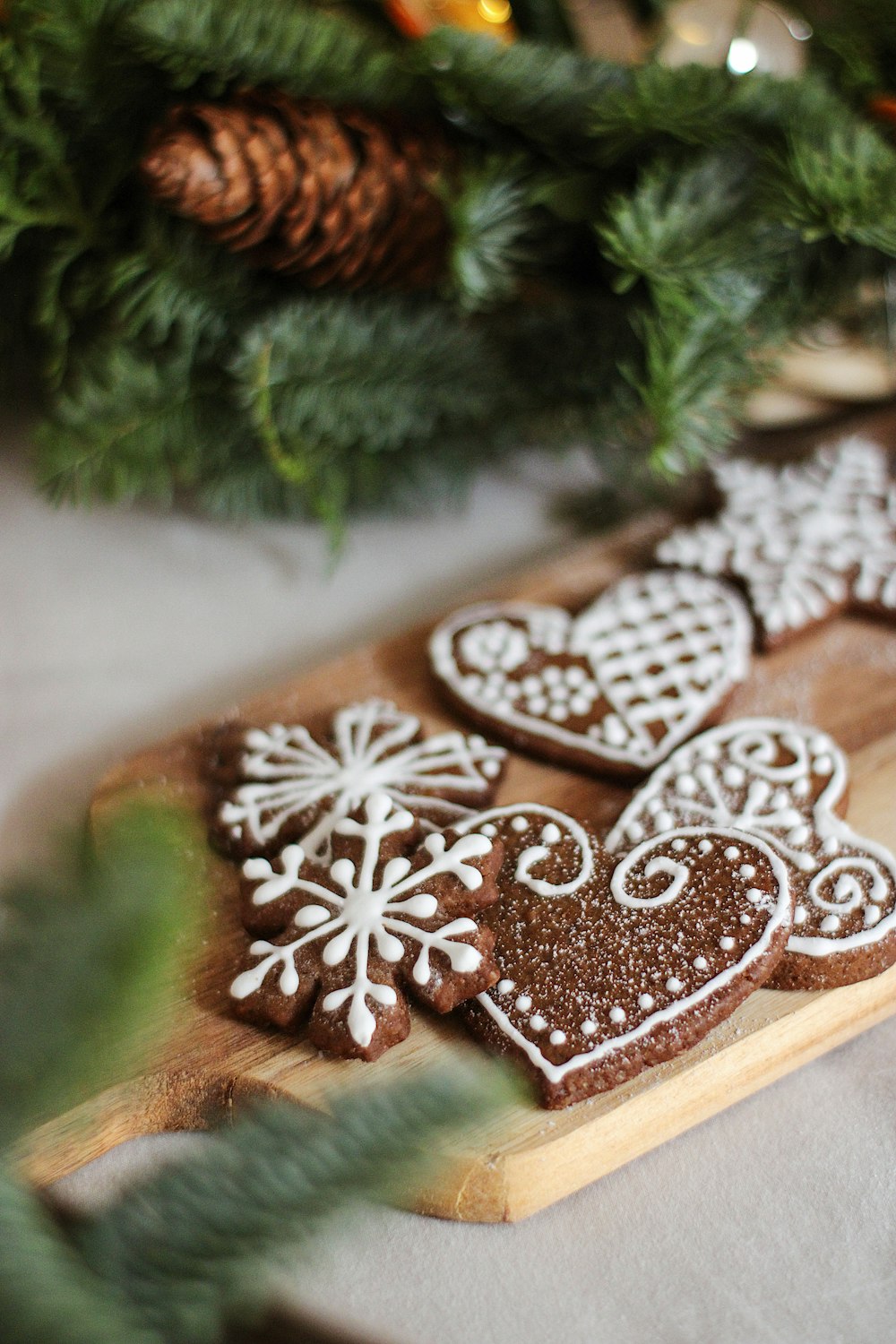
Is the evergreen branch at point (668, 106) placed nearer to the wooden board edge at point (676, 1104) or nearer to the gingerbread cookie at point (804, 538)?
the gingerbread cookie at point (804, 538)

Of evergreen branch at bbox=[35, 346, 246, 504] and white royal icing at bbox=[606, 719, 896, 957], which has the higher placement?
evergreen branch at bbox=[35, 346, 246, 504]

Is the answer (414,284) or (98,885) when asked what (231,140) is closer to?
(414,284)

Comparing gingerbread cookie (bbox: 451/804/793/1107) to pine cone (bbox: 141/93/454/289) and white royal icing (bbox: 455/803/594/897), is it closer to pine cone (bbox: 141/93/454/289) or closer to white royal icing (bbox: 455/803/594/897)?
white royal icing (bbox: 455/803/594/897)

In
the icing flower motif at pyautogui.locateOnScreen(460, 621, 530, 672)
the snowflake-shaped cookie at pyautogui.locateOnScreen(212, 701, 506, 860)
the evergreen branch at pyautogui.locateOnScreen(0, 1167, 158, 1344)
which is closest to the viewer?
the evergreen branch at pyautogui.locateOnScreen(0, 1167, 158, 1344)

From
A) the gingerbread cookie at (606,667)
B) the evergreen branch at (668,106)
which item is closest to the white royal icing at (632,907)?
the gingerbread cookie at (606,667)

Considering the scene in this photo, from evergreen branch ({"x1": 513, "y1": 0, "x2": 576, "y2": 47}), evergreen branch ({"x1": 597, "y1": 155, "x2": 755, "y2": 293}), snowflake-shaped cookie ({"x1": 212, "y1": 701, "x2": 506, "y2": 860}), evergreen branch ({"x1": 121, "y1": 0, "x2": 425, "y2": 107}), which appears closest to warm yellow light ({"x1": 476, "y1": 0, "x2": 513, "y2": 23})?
evergreen branch ({"x1": 513, "y1": 0, "x2": 576, "y2": 47})

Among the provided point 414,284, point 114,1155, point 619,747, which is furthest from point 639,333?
point 114,1155

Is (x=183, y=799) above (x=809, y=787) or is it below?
above
